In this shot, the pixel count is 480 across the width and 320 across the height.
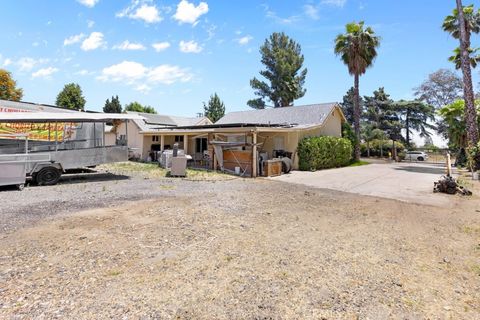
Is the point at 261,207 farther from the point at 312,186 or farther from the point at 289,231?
the point at 312,186

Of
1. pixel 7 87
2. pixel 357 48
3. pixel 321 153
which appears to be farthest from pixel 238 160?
pixel 7 87

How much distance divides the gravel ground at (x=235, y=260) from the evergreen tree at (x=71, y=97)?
3900 cm

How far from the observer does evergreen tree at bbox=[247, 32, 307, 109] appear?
36094mm

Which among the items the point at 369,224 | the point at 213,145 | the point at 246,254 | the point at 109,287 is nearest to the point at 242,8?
the point at 213,145

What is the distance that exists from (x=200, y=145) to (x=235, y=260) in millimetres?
18198

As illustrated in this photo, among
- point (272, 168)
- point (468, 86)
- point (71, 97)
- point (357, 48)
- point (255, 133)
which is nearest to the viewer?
point (255, 133)

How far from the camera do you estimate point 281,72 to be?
36.0 m

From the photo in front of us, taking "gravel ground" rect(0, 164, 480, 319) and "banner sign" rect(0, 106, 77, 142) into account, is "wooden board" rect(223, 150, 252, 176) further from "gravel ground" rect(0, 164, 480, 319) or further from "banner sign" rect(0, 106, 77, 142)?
"banner sign" rect(0, 106, 77, 142)

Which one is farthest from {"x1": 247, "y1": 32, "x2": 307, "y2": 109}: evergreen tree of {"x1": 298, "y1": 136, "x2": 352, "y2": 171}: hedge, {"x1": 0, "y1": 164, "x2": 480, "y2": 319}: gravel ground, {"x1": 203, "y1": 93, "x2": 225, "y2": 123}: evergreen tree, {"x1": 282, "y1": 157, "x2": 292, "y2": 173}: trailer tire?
{"x1": 0, "y1": 164, "x2": 480, "y2": 319}: gravel ground

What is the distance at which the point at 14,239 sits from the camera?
193 inches

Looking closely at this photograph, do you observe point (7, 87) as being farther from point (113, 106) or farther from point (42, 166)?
point (42, 166)

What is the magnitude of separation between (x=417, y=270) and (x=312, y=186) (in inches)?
301

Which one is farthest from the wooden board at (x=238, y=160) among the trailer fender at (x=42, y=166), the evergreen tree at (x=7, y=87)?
the evergreen tree at (x=7, y=87)

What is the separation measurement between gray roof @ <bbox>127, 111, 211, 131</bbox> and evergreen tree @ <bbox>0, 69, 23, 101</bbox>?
19.0 meters
